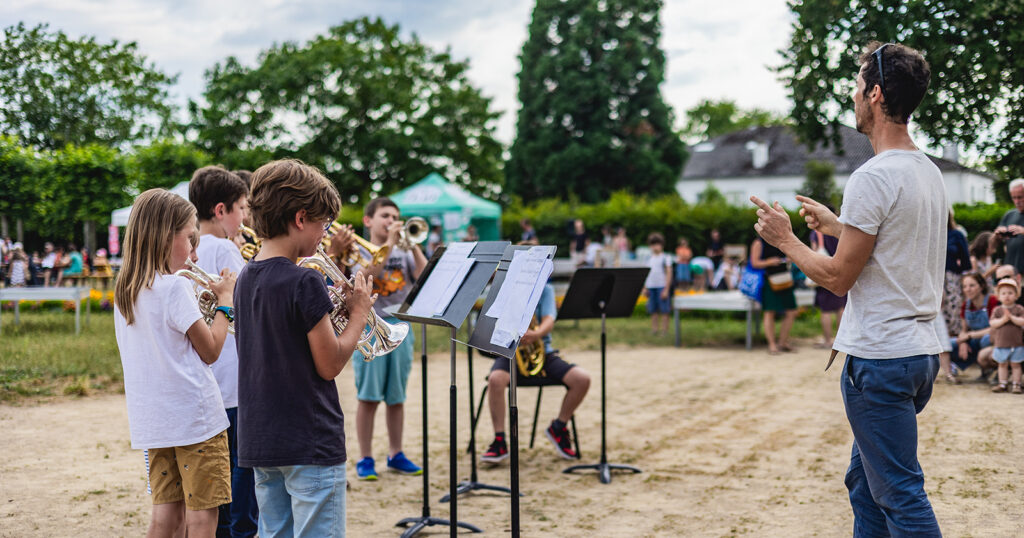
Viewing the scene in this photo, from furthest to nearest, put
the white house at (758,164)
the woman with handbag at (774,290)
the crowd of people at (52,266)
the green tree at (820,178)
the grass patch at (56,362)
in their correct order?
the white house at (758,164), the green tree at (820,178), the crowd of people at (52,266), the woman with handbag at (774,290), the grass patch at (56,362)

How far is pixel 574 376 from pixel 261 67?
28828 millimetres

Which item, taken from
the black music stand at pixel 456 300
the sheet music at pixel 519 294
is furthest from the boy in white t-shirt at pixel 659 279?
the sheet music at pixel 519 294

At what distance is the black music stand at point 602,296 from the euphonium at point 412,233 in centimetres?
114

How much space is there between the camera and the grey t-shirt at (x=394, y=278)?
5.59 metres

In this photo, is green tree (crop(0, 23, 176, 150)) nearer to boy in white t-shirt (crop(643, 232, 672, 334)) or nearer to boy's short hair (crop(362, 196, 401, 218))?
boy's short hair (crop(362, 196, 401, 218))

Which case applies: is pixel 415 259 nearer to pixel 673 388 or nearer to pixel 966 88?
pixel 673 388

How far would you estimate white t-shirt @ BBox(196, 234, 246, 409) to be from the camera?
3.82m

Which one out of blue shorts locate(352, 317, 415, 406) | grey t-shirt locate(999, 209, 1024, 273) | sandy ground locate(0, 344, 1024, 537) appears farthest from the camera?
grey t-shirt locate(999, 209, 1024, 273)

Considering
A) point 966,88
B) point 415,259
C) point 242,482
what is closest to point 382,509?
point 242,482

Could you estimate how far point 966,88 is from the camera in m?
9.89

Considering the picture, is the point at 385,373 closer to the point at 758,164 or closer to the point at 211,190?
the point at 211,190

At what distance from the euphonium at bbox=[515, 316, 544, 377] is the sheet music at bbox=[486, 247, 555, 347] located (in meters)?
2.28

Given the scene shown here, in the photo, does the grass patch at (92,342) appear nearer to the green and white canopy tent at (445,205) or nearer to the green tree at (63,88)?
the green tree at (63,88)

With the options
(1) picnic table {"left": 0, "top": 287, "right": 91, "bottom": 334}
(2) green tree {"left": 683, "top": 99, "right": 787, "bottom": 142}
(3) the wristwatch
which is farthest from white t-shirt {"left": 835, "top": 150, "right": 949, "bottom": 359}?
(2) green tree {"left": 683, "top": 99, "right": 787, "bottom": 142}
